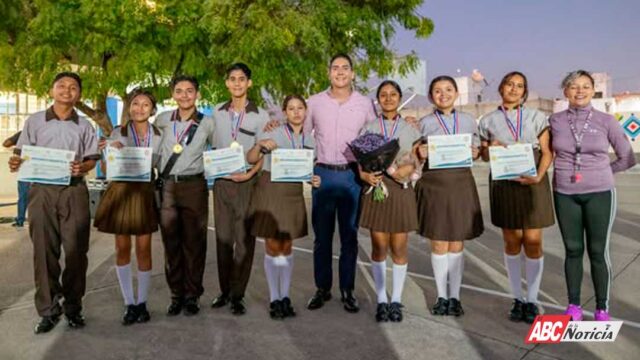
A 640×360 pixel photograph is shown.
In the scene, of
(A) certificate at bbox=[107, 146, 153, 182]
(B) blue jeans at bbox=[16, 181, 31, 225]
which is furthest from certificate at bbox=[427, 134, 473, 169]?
(B) blue jeans at bbox=[16, 181, 31, 225]

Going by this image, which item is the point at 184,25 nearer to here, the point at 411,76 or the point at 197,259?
the point at 411,76

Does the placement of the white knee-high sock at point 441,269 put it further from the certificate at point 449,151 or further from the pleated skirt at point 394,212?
the certificate at point 449,151

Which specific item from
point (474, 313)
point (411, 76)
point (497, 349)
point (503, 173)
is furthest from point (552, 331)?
point (411, 76)

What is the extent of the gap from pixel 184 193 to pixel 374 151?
1628 millimetres

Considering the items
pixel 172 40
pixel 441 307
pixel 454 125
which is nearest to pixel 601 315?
pixel 441 307

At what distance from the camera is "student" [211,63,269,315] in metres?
4.20

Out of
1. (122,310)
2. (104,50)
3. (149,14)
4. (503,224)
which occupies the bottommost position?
(122,310)

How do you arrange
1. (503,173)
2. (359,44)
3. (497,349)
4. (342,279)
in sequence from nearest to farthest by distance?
1. (497,349)
2. (503,173)
3. (342,279)
4. (359,44)

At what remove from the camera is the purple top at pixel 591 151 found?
3.63 meters

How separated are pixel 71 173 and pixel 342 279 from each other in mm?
2434

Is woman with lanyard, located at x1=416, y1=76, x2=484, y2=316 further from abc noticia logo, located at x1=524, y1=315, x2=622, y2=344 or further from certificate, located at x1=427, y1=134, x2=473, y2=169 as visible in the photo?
abc noticia logo, located at x1=524, y1=315, x2=622, y2=344

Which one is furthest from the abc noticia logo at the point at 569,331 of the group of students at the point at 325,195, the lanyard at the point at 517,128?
the lanyard at the point at 517,128

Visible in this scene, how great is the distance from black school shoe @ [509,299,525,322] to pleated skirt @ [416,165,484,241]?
69 centimetres

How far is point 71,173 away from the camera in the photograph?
150 inches
